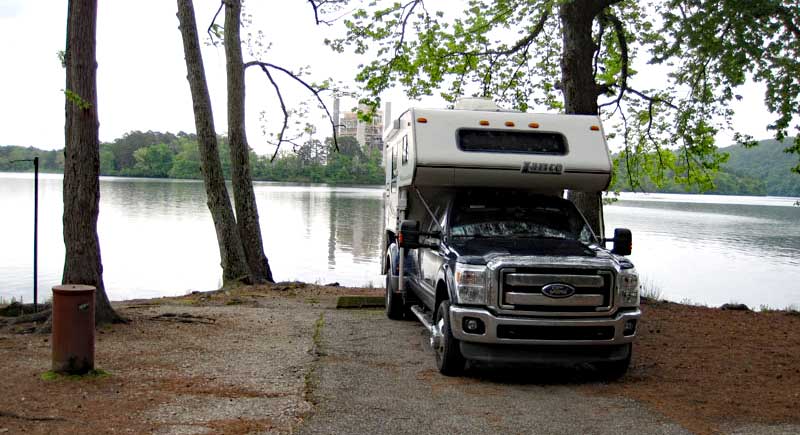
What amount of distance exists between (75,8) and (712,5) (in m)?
8.48

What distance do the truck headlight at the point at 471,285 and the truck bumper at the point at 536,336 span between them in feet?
0.31

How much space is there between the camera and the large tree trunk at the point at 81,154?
8.66 metres

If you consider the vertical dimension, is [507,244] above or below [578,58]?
below

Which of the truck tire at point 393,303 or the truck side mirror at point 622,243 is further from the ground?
the truck side mirror at point 622,243

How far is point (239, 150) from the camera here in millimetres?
16797

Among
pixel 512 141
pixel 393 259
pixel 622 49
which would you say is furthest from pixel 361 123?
pixel 512 141

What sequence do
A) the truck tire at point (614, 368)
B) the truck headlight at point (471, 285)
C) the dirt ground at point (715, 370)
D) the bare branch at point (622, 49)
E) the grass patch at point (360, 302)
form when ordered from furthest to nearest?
the bare branch at point (622, 49) < the grass patch at point (360, 302) < the truck tire at point (614, 368) < the truck headlight at point (471, 285) < the dirt ground at point (715, 370)

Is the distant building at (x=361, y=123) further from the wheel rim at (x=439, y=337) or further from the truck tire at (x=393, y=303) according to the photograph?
the wheel rim at (x=439, y=337)

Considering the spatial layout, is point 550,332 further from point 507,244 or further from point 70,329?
point 70,329

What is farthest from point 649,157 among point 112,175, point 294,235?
point 112,175

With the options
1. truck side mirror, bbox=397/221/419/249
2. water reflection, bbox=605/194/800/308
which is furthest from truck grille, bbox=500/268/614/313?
water reflection, bbox=605/194/800/308

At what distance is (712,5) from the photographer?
1052cm

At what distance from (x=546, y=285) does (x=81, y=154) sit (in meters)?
5.55

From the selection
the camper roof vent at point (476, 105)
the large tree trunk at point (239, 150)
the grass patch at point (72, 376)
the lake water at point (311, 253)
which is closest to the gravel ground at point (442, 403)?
the grass patch at point (72, 376)
